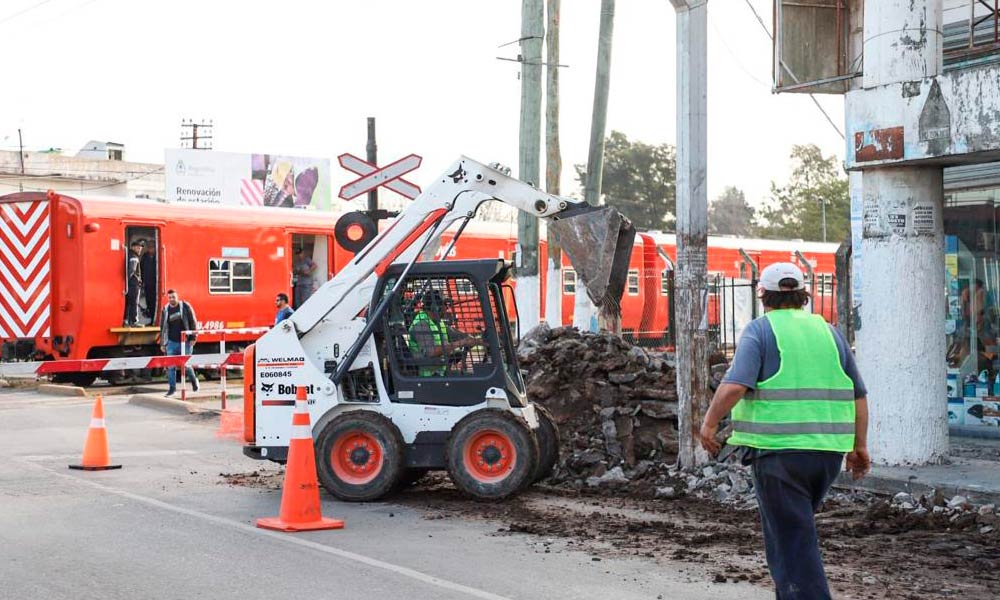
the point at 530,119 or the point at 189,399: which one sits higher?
the point at 530,119

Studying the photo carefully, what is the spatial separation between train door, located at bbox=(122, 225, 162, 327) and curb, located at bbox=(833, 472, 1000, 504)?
51.3 feet

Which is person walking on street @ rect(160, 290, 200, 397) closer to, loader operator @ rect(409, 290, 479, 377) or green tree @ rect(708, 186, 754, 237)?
loader operator @ rect(409, 290, 479, 377)

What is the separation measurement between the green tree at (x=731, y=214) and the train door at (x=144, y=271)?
57993 mm

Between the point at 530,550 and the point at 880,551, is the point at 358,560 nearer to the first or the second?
the point at 530,550

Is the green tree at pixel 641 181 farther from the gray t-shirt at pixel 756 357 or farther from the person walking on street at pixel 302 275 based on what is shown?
the gray t-shirt at pixel 756 357

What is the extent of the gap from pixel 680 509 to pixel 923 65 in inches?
179

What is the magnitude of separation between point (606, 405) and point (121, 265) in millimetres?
12730

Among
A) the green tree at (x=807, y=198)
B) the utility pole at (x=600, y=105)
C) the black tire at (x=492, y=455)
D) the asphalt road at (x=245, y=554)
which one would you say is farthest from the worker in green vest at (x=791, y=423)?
the green tree at (x=807, y=198)

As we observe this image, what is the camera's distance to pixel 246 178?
68.4 m

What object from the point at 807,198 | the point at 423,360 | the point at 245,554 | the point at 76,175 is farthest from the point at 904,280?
the point at 76,175

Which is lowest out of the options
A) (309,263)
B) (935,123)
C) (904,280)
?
(904,280)

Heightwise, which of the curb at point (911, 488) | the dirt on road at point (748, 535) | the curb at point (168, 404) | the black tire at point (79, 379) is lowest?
the dirt on road at point (748, 535)

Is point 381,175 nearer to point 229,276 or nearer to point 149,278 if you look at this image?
point 149,278

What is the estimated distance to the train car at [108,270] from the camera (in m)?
22.2
